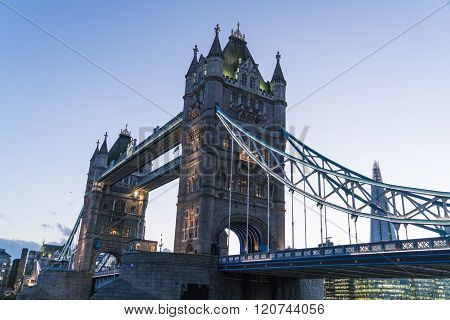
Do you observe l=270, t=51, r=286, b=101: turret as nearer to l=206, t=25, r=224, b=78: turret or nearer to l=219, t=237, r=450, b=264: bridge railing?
l=206, t=25, r=224, b=78: turret

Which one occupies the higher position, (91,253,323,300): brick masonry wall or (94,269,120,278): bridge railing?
(94,269,120,278): bridge railing

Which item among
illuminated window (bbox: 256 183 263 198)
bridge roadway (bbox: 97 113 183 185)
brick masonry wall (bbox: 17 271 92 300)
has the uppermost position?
bridge roadway (bbox: 97 113 183 185)

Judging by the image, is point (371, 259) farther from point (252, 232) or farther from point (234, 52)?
point (234, 52)

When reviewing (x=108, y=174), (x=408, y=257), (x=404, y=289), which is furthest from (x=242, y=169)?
(x=404, y=289)

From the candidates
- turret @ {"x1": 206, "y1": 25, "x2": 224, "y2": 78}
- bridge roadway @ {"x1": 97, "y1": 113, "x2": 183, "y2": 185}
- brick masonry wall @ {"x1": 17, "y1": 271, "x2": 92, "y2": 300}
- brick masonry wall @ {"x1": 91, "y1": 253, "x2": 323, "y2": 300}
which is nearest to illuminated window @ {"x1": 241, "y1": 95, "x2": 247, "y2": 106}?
turret @ {"x1": 206, "y1": 25, "x2": 224, "y2": 78}

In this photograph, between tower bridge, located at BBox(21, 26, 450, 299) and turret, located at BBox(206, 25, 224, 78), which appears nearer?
tower bridge, located at BBox(21, 26, 450, 299)

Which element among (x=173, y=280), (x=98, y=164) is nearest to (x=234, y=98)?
(x=173, y=280)

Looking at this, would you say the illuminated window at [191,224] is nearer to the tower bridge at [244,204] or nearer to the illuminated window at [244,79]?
the tower bridge at [244,204]

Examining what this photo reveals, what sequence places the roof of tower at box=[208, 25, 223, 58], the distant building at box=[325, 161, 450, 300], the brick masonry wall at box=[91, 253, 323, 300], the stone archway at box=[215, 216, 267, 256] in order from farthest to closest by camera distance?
the distant building at box=[325, 161, 450, 300] → the roof of tower at box=[208, 25, 223, 58] → the stone archway at box=[215, 216, 267, 256] → the brick masonry wall at box=[91, 253, 323, 300]
